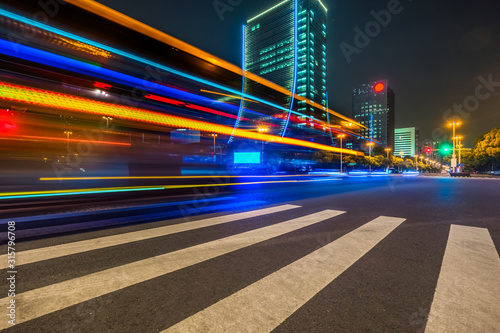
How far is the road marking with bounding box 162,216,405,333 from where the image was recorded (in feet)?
5.49

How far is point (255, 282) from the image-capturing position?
2301mm

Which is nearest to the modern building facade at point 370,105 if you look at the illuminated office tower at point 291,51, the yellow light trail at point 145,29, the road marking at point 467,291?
the illuminated office tower at point 291,51

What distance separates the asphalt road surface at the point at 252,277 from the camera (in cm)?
172

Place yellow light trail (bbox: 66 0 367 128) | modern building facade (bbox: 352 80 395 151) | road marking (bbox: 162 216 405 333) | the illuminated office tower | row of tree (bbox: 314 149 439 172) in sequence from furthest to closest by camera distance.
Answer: modern building facade (bbox: 352 80 395 151) < row of tree (bbox: 314 149 439 172) < the illuminated office tower < yellow light trail (bbox: 66 0 367 128) < road marking (bbox: 162 216 405 333)

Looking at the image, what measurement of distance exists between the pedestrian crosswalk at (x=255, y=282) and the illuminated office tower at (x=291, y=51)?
11339 millimetres

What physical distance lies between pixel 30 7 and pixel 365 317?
9304 mm

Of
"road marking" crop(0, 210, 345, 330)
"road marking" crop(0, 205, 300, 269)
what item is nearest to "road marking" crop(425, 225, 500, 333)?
"road marking" crop(0, 210, 345, 330)

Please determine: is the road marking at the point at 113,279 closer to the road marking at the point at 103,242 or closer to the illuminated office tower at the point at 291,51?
the road marking at the point at 103,242

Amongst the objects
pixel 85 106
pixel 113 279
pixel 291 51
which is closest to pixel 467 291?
pixel 113 279

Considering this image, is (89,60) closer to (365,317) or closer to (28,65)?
(28,65)

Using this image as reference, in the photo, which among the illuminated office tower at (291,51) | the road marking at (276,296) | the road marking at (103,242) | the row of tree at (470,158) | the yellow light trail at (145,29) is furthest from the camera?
the row of tree at (470,158)

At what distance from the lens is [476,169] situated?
67812mm

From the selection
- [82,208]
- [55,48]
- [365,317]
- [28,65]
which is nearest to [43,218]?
[82,208]

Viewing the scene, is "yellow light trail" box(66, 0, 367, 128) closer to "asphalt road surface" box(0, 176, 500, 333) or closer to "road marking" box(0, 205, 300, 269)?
"asphalt road surface" box(0, 176, 500, 333)
